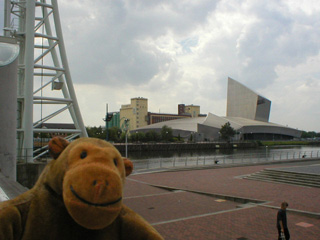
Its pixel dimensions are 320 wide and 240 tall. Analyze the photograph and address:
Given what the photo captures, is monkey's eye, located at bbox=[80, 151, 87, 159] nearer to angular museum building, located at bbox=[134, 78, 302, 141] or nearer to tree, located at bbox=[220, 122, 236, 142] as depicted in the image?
tree, located at bbox=[220, 122, 236, 142]

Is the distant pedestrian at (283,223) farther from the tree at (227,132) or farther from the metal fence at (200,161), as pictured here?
the tree at (227,132)

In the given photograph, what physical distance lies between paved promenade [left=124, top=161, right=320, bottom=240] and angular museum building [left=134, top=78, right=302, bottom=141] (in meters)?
69.4

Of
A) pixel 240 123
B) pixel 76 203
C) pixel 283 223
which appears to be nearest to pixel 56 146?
pixel 76 203

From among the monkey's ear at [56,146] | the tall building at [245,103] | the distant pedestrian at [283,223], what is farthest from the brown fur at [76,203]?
the tall building at [245,103]

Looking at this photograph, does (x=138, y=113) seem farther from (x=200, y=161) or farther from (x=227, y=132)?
(x=200, y=161)

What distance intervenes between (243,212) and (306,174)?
25.7 feet

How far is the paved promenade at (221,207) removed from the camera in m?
8.18

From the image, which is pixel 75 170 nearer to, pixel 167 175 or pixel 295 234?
pixel 295 234

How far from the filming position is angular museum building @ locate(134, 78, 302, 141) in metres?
90.4

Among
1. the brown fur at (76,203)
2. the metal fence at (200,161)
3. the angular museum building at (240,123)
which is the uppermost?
the angular museum building at (240,123)

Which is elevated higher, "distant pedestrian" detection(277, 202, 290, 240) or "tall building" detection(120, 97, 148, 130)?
"tall building" detection(120, 97, 148, 130)

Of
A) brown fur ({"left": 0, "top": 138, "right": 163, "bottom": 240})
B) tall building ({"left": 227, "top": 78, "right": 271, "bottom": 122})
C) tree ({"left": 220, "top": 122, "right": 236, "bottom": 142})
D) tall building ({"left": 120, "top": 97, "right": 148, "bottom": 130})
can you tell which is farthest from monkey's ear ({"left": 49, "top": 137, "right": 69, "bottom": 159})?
tall building ({"left": 120, "top": 97, "right": 148, "bottom": 130})

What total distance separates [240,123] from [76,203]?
93.6m

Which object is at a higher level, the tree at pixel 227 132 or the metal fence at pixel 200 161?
the tree at pixel 227 132
